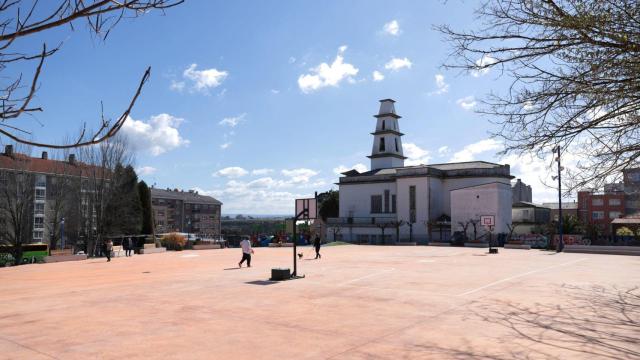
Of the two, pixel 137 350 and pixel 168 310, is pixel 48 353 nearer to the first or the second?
pixel 137 350

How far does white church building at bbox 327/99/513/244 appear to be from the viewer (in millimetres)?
51425

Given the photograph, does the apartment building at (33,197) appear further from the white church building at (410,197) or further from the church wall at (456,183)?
the church wall at (456,183)

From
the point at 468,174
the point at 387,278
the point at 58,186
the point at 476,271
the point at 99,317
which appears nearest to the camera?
the point at 99,317

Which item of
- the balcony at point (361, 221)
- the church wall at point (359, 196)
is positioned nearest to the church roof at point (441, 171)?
the church wall at point (359, 196)

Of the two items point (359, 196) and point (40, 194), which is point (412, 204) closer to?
point (359, 196)

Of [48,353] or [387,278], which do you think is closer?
[48,353]

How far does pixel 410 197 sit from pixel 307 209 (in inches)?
1586

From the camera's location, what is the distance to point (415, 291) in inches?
563

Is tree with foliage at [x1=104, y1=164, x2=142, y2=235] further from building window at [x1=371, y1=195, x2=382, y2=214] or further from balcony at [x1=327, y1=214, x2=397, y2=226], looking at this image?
building window at [x1=371, y1=195, x2=382, y2=214]

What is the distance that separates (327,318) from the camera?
34.2 feet

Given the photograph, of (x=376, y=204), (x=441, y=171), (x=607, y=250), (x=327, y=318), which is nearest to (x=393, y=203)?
(x=376, y=204)

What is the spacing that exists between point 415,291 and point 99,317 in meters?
8.70

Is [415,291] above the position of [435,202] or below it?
below

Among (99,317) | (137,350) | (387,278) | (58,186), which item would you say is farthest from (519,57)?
(58,186)
